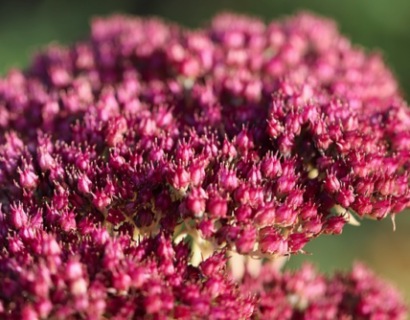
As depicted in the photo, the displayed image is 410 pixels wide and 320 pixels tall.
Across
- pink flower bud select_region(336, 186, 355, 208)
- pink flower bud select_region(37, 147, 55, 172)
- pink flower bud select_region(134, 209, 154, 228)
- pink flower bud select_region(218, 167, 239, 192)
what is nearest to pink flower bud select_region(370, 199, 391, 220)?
pink flower bud select_region(336, 186, 355, 208)

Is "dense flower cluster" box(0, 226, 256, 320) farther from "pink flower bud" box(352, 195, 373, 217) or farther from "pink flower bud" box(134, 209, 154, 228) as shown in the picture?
"pink flower bud" box(352, 195, 373, 217)

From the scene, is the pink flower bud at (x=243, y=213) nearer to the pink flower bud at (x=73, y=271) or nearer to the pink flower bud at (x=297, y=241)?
the pink flower bud at (x=297, y=241)

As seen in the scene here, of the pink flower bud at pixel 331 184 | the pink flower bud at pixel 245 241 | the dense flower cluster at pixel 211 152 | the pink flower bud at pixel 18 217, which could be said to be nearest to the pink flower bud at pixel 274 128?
the dense flower cluster at pixel 211 152

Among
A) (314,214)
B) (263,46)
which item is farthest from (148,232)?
(263,46)

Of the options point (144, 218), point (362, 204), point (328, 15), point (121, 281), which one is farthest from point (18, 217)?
point (328, 15)

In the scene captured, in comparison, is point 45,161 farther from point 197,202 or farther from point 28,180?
point 197,202

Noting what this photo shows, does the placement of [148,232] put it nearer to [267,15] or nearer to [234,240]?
[234,240]
